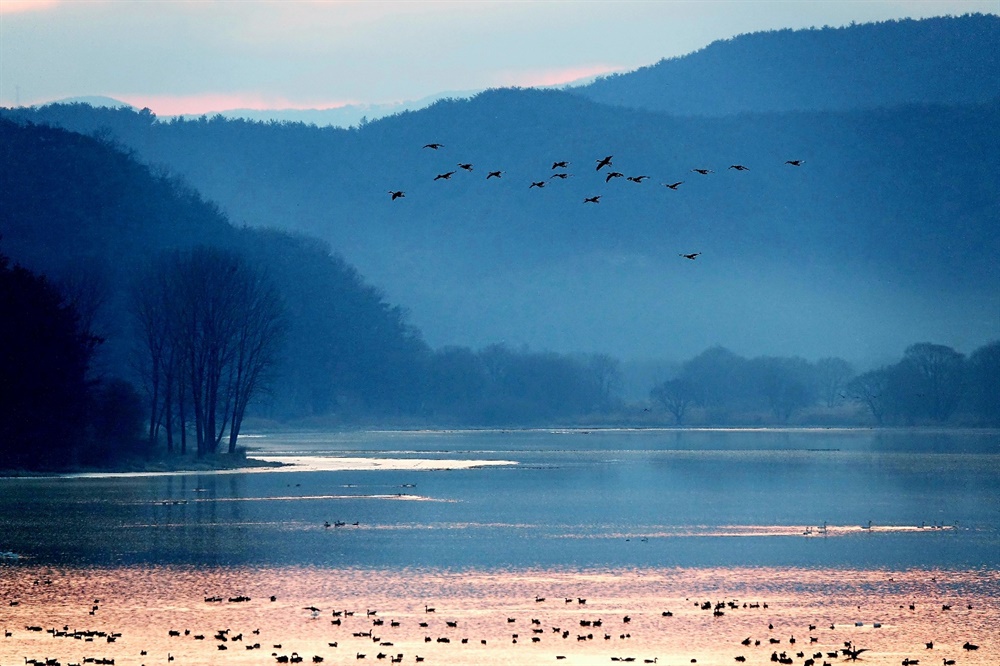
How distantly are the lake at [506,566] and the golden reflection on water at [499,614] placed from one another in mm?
103

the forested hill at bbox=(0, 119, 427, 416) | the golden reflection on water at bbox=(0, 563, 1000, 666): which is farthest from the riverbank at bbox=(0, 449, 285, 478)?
the golden reflection on water at bbox=(0, 563, 1000, 666)

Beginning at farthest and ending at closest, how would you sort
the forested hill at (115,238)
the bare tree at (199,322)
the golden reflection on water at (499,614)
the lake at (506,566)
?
the forested hill at (115,238), the bare tree at (199,322), the lake at (506,566), the golden reflection on water at (499,614)

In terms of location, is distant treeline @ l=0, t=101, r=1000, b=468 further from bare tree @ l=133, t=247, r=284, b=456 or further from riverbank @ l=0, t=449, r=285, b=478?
riverbank @ l=0, t=449, r=285, b=478

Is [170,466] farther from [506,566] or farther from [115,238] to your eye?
[115,238]

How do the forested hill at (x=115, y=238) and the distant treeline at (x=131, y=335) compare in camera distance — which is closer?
the distant treeline at (x=131, y=335)

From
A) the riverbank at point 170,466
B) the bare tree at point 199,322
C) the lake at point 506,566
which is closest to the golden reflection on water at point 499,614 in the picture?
the lake at point 506,566

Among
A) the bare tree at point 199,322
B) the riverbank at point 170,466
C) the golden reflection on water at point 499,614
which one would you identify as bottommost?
the golden reflection on water at point 499,614

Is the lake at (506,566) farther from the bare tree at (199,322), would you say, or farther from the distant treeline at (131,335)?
the bare tree at (199,322)

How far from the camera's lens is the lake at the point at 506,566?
1229 inches

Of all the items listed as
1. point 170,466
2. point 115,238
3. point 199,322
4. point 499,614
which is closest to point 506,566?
point 499,614

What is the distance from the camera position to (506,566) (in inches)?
1700

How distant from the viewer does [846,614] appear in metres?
34.8

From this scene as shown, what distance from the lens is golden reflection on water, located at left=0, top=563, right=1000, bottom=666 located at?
3002 centimetres

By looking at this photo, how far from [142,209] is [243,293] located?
225 feet
